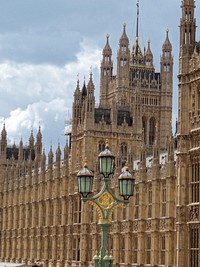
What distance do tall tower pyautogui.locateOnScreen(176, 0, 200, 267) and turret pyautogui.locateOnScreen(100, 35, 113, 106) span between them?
307 feet

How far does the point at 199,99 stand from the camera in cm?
5691

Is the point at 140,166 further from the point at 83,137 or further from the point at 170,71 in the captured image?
the point at 170,71

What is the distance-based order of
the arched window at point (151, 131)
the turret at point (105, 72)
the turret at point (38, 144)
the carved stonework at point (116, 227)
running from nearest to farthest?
the carved stonework at point (116, 227)
the turret at point (38, 144)
the arched window at point (151, 131)
the turret at point (105, 72)

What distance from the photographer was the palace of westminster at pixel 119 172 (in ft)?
189

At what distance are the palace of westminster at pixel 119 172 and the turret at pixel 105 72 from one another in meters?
0.19

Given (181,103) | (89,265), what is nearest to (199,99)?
(181,103)

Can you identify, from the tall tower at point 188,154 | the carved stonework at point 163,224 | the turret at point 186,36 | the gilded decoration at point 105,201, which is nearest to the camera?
the gilded decoration at point 105,201

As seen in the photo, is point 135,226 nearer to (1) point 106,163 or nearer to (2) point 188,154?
(2) point 188,154

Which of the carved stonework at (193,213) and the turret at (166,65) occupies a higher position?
the turret at (166,65)

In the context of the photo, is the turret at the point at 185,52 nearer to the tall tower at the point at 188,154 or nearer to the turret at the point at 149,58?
the tall tower at the point at 188,154

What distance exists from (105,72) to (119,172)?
80450 mm

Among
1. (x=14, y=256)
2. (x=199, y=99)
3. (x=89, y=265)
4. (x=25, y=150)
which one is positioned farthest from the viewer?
(x=25, y=150)

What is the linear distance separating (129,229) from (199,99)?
22.4m

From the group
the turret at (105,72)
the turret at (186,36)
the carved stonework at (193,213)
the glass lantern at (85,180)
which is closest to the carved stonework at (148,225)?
the carved stonework at (193,213)
